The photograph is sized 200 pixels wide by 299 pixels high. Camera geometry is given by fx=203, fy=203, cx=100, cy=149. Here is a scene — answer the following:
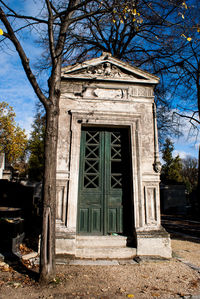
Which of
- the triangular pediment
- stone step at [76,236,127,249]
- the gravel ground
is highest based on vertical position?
the triangular pediment

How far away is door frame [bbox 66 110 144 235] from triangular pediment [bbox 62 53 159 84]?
1151 millimetres

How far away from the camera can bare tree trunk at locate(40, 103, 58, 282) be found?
12.1 feet

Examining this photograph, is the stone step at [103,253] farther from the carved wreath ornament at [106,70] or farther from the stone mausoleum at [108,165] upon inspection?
the carved wreath ornament at [106,70]

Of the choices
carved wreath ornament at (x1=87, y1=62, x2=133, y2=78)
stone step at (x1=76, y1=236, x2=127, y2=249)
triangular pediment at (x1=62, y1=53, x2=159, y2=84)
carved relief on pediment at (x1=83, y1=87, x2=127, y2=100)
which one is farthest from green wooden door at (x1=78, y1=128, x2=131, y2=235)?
carved wreath ornament at (x1=87, y1=62, x2=133, y2=78)

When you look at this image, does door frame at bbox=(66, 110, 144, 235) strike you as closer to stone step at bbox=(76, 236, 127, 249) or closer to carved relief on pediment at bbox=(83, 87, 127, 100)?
stone step at bbox=(76, 236, 127, 249)

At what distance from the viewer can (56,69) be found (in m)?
4.47

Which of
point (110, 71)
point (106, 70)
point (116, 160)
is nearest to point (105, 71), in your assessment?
point (106, 70)

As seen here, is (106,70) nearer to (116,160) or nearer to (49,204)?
(116,160)

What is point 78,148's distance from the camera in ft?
19.7

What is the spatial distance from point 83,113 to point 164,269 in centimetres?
456

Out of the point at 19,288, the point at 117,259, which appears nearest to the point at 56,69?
the point at 19,288

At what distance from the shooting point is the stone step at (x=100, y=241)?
17.7ft

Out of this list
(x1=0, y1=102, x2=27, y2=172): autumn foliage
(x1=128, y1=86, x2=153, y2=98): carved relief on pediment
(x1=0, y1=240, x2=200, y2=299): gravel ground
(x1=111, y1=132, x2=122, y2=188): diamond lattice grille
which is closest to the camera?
(x1=0, y1=240, x2=200, y2=299): gravel ground

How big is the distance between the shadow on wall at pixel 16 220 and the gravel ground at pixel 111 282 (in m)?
1.02
